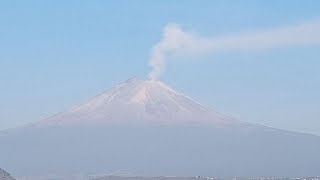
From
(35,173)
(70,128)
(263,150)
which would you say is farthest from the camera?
(263,150)

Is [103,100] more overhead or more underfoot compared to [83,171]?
more overhead

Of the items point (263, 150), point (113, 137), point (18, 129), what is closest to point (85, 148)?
point (113, 137)

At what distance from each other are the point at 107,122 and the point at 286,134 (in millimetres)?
27457

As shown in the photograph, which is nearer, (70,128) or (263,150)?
(70,128)

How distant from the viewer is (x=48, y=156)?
12688cm

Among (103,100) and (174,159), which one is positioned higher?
(103,100)

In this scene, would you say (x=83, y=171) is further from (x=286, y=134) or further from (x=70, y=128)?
(x=286, y=134)

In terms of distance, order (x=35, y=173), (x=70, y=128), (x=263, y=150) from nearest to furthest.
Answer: (x=35, y=173) → (x=70, y=128) → (x=263, y=150)

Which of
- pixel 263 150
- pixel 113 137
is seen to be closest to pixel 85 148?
pixel 113 137

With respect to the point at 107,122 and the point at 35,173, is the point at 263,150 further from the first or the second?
the point at 35,173

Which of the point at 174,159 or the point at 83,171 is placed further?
the point at 174,159

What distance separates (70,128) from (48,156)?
7295mm

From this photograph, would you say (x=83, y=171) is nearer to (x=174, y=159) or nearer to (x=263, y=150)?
(x=174, y=159)

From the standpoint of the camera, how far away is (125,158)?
12350cm
